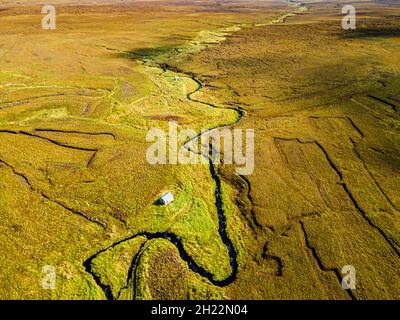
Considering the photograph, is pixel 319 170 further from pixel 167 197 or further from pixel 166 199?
pixel 166 199

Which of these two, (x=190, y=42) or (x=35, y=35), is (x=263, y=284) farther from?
(x=35, y=35)

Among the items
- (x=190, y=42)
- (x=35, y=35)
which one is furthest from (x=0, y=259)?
(x=35, y=35)

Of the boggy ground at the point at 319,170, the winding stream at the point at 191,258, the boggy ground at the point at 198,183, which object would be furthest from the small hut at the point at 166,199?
the boggy ground at the point at 319,170

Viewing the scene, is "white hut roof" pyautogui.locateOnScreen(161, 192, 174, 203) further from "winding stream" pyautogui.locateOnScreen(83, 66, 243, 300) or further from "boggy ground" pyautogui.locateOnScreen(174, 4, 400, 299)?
"boggy ground" pyautogui.locateOnScreen(174, 4, 400, 299)

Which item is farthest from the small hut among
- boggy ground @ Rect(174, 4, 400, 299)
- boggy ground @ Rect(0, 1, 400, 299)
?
boggy ground @ Rect(174, 4, 400, 299)

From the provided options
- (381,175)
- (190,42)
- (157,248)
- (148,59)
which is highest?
(190,42)

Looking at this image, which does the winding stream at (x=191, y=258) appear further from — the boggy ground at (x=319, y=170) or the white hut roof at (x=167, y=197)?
the white hut roof at (x=167, y=197)
